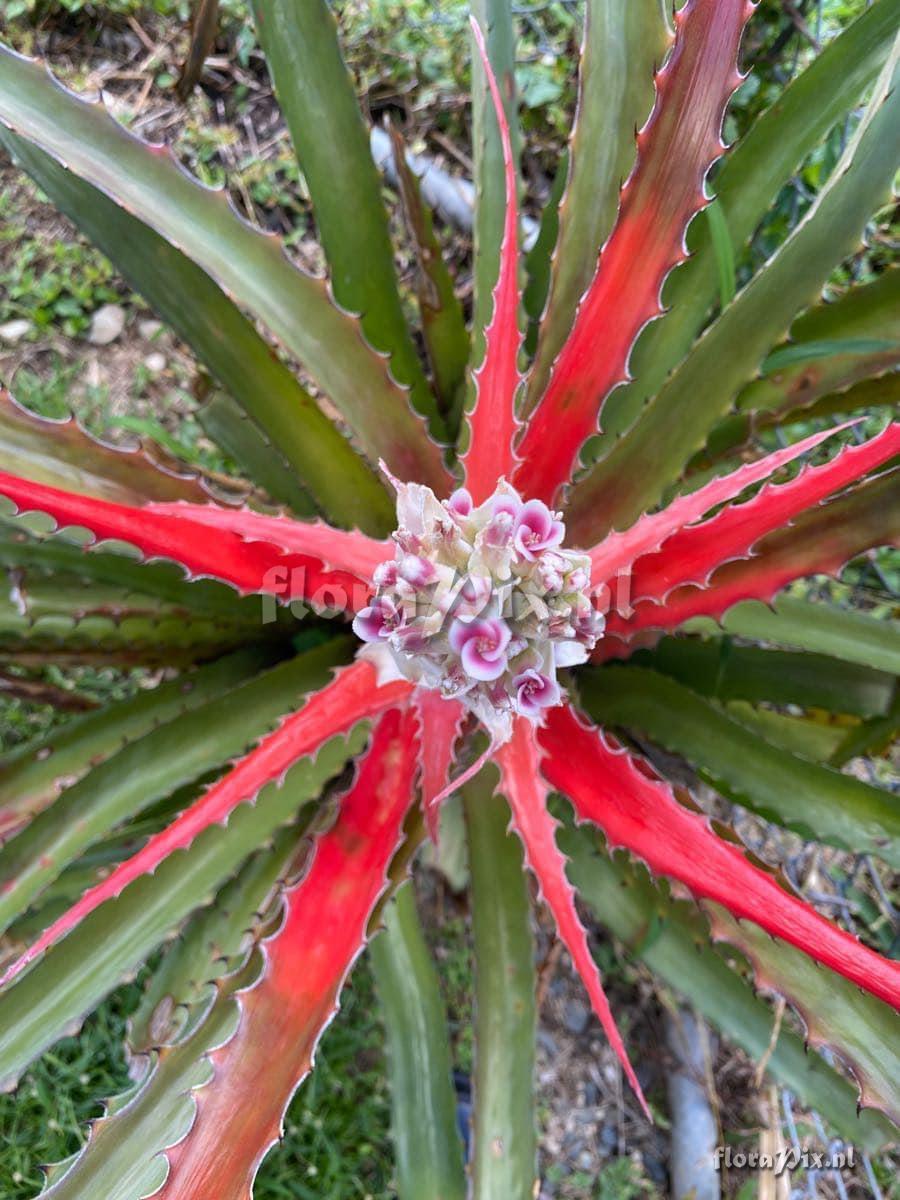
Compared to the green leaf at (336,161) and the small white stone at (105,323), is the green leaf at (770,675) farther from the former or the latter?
the small white stone at (105,323)

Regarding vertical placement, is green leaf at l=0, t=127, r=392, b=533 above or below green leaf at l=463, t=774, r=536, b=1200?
above

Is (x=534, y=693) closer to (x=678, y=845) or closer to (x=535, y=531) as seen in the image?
(x=535, y=531)

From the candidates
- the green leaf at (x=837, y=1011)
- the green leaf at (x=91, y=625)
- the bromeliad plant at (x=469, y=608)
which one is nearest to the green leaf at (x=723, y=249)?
the bromeliad plant at (x=469, y=608)

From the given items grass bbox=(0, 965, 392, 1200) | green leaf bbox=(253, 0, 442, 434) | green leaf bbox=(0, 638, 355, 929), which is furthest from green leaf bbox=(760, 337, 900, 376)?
grass bbox=(0, 965, 392, 1200)

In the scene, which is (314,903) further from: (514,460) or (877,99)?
(877,99)

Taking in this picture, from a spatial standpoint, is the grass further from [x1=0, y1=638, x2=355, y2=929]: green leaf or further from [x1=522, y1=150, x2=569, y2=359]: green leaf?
[x1=522, y1=150, x2=569, y2=359]: green leaf

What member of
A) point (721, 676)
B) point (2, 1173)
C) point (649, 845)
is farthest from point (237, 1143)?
point (2, 1173)

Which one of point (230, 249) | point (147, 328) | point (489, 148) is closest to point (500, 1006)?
point (230, 249)
